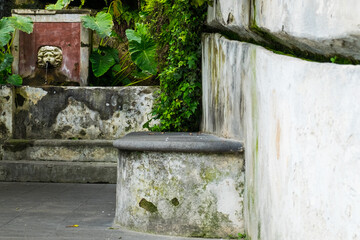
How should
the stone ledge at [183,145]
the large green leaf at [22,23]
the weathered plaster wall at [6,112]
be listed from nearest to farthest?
the stone ledge at [183,145]
the weathered plaster wall at [6,112]
the large green leaf at [22,23]

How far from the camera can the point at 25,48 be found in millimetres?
9992

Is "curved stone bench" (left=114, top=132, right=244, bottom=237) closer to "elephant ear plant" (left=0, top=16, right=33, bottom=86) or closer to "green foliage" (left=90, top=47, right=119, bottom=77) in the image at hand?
"elephant ear plant" (left=0, top=16, right=33, bottom=86)

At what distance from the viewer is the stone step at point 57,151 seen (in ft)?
29.5

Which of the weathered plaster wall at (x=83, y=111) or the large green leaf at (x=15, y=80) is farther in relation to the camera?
the large green leaf at (x=15, y=80)

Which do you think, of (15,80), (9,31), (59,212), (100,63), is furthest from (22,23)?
(59,212)

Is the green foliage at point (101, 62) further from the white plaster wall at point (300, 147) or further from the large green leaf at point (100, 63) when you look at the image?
the white plaster wall at point (300, 147)

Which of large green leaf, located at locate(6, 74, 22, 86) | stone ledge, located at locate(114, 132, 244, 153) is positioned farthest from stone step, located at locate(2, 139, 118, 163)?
stone ledge, located at locate(114, 132, 244, 153)

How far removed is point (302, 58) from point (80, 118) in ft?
22.4

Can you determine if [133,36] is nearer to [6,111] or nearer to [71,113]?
[71,113]

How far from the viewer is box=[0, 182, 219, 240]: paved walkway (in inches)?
184

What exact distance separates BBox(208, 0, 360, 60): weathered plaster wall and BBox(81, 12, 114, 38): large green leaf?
19.7ft

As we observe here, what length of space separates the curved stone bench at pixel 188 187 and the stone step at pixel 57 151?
4350 millimetres

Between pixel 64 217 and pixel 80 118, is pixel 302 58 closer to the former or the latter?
pixel 64 217

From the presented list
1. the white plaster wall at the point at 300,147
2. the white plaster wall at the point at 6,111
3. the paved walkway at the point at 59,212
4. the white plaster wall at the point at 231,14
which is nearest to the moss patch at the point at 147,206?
the paved walkway at the point at 59,212
